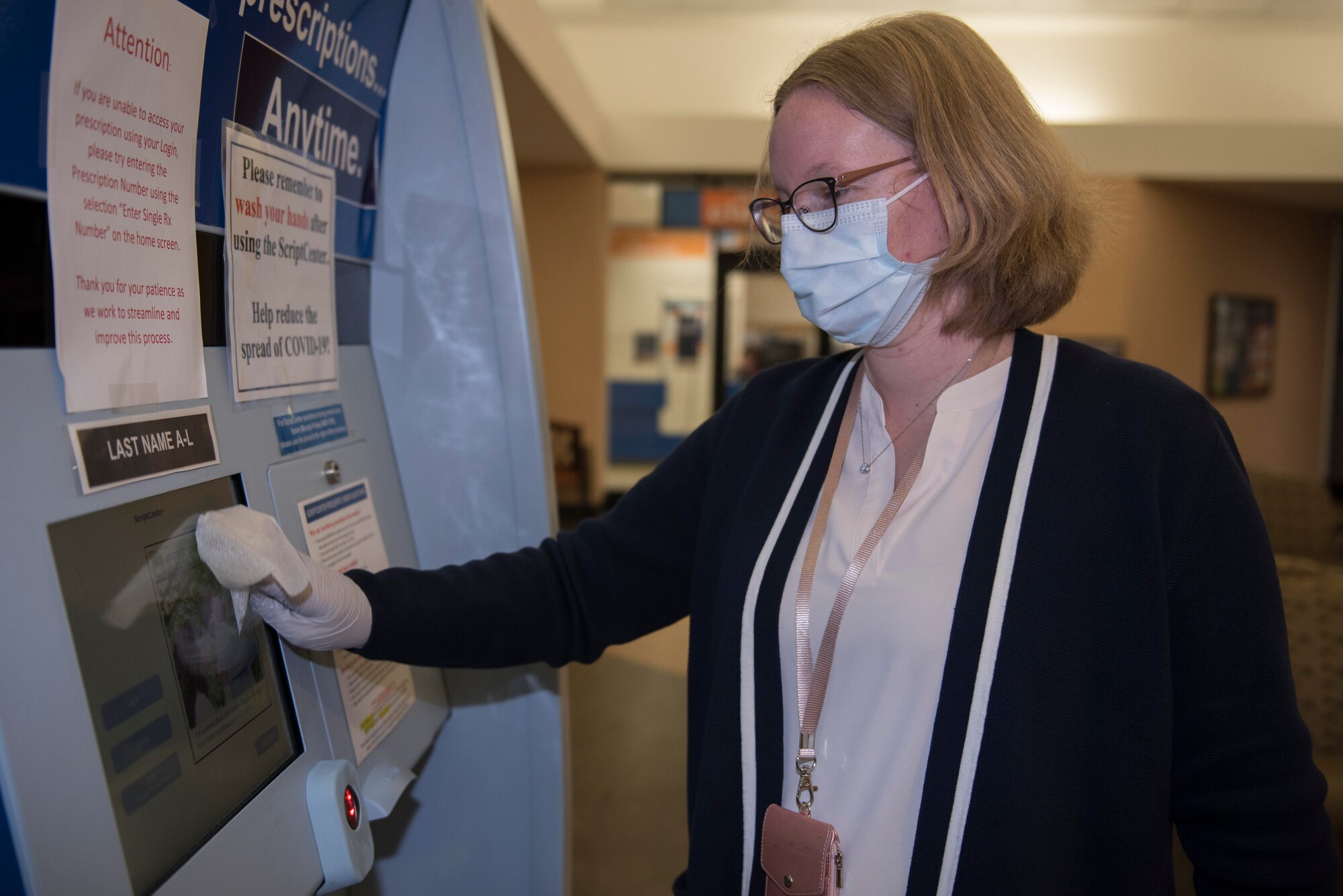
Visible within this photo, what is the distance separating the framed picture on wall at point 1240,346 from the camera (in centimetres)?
797

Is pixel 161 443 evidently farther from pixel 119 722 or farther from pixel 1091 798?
pixel 1091 798

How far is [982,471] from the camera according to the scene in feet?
3.23

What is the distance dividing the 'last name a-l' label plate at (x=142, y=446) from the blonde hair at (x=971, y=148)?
2.44ft

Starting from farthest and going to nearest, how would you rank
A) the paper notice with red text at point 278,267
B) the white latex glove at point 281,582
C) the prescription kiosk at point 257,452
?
the paper notice with red text at point 278,267
the white latex glove at point 281,582
the prescription kiosk at point 257,452

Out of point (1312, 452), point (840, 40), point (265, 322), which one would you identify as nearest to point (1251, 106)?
point (1312, 452)

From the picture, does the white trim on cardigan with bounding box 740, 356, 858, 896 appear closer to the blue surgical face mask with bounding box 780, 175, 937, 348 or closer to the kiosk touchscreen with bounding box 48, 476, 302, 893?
the blue surgical face mask with bounding box 780, 175, 937, 348

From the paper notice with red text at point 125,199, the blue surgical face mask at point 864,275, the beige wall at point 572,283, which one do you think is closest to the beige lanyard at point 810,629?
the blue surgical face mask at point 864,275

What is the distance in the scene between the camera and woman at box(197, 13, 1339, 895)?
0.90 meters

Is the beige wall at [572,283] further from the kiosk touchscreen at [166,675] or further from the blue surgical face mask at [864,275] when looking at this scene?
the kiosk touchscreen at [166,675]

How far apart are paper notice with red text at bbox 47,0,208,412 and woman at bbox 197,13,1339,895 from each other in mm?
156

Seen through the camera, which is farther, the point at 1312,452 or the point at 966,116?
the point at 1312,452

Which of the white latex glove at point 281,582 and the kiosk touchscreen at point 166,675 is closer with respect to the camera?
the kiosk touchscreen at point 166,675

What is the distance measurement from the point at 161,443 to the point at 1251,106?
8.22 m

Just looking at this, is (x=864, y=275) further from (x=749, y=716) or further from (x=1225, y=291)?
(x=1225, y=291)
